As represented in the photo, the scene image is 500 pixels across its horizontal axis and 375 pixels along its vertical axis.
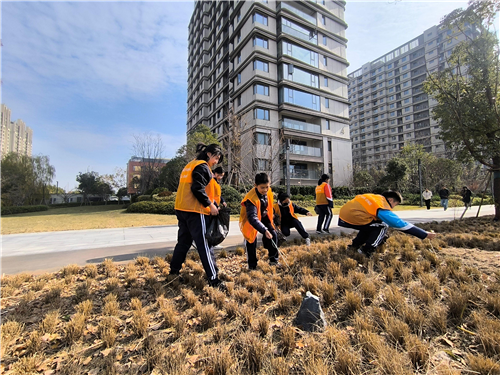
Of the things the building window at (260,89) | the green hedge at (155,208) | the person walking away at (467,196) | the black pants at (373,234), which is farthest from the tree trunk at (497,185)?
the building window at (260,89)

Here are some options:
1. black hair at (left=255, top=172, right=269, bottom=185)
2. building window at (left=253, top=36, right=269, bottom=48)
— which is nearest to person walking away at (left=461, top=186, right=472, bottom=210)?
black hair at (left=255, top=172, right=269, bottom=185)

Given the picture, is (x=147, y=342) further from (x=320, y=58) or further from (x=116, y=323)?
(x=320, y=58)

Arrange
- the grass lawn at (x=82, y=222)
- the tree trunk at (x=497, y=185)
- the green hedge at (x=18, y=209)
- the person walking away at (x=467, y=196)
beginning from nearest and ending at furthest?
the tree trunk at (x=497, y=185)
the person walking away at (x=467, y=196)
the grass lawn at (x=82, y=222)
the green hedge at (x=18, y=209)

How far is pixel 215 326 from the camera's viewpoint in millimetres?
2148

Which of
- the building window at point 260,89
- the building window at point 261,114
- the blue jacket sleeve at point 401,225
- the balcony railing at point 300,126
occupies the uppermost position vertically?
the building window at point 260,89

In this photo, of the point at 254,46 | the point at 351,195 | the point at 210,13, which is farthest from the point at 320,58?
the point at 210,13

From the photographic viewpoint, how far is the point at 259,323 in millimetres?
2059

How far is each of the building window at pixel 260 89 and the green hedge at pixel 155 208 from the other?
15755 millimetres

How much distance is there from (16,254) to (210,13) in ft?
155

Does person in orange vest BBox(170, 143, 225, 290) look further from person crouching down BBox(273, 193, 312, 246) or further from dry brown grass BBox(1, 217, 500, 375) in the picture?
person crouching down BBox(273, 193, 312, 246)

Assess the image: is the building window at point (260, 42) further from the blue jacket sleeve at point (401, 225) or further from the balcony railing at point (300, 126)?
the blue jacket sleeve at point (401, 225)

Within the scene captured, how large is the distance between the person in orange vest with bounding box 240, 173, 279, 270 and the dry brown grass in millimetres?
359

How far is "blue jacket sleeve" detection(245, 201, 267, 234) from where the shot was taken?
10.7 feet

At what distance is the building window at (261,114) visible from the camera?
984 inches
